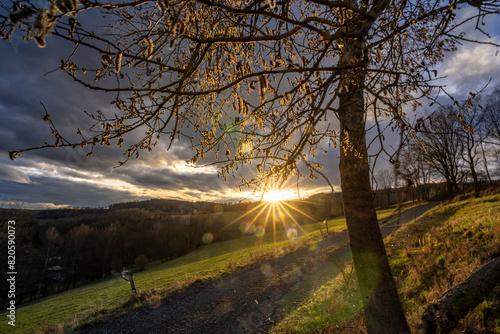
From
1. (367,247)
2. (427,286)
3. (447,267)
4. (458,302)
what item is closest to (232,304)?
A: (427,286)

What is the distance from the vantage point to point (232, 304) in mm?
10203

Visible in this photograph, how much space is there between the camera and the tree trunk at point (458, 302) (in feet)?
12.5

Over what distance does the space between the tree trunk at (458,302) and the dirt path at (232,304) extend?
2690mm

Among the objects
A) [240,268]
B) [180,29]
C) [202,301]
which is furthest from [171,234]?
[180,29]

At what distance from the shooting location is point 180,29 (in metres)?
1.32

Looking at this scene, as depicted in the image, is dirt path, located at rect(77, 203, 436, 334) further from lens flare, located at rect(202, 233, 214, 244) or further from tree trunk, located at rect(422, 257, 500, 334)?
lens flare, located at rect(202, 233, 214, 244)

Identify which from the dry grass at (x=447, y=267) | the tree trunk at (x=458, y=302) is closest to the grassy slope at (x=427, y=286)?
the dry grass at (x=447, y=267)

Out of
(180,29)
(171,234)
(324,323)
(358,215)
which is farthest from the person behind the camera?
(171,234)

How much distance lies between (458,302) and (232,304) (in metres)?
8.65

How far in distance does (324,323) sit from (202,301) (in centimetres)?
682

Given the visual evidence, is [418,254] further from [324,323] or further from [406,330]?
[406,330]

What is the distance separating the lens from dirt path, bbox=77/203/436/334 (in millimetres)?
8594

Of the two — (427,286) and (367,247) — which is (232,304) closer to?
(427,286)

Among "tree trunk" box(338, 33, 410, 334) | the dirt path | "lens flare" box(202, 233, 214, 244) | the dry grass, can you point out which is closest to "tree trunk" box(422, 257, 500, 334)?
the dry grass
